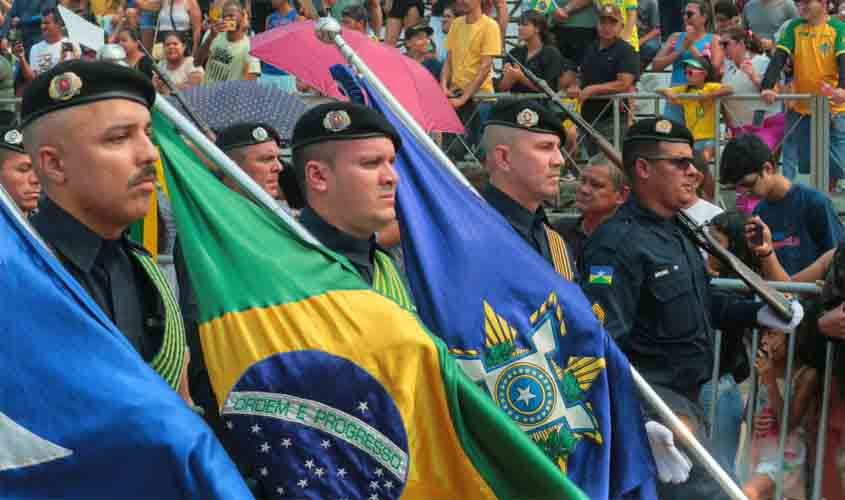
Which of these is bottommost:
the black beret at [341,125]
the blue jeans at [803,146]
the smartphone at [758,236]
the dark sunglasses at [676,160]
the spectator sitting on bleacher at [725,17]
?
the blue jeans at [803,146]

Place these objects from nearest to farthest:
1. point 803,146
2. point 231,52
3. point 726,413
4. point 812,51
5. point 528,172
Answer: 1. point 528,172
2. point 726,413
3. point 803,146
4. point 812,51
5. point 231,52

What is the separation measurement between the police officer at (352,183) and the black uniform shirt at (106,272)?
2.62 feet

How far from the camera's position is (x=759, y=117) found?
11477mm

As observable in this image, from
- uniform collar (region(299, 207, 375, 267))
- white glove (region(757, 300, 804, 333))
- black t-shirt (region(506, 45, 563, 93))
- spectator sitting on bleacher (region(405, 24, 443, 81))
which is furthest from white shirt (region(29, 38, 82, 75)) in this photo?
uniform collar (region(299, 207, 375, 267))

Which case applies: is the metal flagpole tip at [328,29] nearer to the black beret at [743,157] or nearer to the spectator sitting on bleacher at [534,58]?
the black beret at [743,157]

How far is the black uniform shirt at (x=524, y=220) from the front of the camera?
5.69 meters

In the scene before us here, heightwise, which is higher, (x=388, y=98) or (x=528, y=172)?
(x=388, y=98)

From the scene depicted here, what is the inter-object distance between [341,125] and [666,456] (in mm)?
1643

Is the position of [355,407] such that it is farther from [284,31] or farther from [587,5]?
[587,5]

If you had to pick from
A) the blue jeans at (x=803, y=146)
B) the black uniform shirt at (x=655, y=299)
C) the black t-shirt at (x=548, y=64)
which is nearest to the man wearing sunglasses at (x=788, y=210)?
the black uniform shirt at (x=655, y=299)

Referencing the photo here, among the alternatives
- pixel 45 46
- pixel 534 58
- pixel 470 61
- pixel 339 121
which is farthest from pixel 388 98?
pixel 45 46

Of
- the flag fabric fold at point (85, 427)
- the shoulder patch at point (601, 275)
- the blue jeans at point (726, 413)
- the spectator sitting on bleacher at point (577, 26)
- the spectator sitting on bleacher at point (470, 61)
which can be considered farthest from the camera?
the spectator sitting on bleacher at point (577, 26)

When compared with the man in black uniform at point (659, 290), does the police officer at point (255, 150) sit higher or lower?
higher

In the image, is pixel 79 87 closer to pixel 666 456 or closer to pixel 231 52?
pixel 666 456
